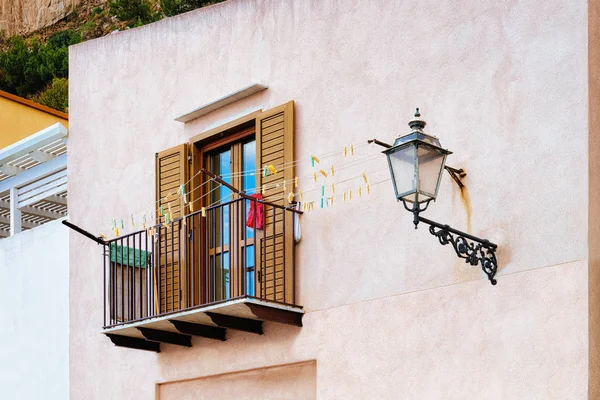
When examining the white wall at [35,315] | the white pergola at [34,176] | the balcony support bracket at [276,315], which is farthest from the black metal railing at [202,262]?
the white pergola at [34,176]

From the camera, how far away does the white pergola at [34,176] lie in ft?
48.3

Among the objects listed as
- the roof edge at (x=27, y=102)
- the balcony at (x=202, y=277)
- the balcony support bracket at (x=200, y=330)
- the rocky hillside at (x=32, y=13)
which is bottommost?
the balcony support bracket at (x=200, y=330)

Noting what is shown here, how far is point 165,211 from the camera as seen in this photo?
40.0 feet

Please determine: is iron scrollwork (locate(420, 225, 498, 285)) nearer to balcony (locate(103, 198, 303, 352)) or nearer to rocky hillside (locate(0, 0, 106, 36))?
balcony (locate(103, 198, 303, 352))

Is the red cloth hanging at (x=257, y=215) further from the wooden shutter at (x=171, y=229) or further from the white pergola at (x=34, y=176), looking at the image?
the white pergola at (x=34, y=176)

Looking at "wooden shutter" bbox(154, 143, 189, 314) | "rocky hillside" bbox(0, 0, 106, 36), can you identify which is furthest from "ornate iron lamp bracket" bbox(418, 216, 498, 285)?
"rocky hillside" bbox(0, 0, 106, 36)

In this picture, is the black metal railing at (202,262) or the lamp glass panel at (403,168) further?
the black metal railing at (202,262)

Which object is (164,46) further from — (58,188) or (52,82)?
(52,82)

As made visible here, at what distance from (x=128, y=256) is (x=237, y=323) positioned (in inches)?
62.3

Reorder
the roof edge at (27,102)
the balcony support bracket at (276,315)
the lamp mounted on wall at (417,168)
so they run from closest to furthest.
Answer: the lamp mounted on wall at (417,168) → the balcony support bracket at (276,315) → the roof edge at (27,102)

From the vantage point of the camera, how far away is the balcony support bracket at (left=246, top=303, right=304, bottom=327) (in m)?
10.5

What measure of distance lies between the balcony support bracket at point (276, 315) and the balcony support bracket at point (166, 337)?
144cm

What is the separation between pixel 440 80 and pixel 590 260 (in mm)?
2103

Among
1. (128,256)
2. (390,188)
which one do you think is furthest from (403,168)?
(128,256)
